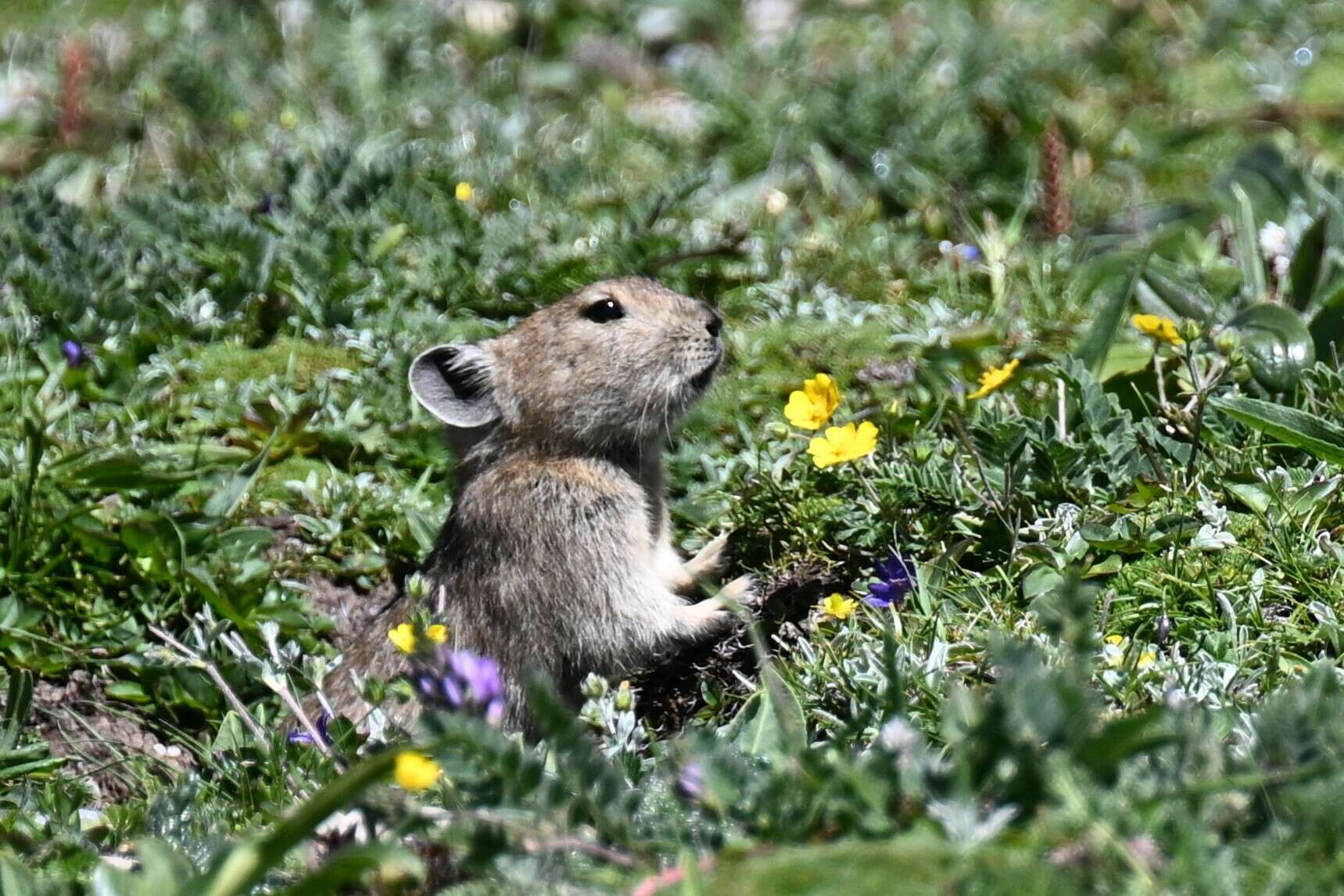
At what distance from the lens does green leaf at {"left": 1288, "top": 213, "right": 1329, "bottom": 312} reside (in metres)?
6.14

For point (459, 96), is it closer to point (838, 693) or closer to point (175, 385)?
point (175, 385)

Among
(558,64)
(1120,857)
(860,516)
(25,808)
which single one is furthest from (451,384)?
(558,64)

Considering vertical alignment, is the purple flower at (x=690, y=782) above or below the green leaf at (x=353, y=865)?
below

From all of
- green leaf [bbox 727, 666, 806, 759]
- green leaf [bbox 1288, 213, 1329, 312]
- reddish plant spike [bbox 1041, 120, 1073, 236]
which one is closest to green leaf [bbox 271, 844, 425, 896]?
green leaf [bbox 727, 666, 806, 759]

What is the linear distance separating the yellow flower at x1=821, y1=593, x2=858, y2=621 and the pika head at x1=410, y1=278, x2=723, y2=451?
1216mm

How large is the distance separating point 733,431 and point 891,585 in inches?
75.3

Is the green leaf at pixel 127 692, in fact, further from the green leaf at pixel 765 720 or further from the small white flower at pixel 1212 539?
the small white flower at pixel 1212 539

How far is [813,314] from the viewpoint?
742 cm

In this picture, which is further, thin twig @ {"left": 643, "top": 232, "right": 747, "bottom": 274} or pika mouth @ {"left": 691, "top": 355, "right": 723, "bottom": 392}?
thin twig @ {"left": 643, "top": 232, "right": 747, "bottom": 274}

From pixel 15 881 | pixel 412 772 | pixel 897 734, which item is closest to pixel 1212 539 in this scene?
pixel 897 734

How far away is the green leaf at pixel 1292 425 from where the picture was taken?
16.2 feet

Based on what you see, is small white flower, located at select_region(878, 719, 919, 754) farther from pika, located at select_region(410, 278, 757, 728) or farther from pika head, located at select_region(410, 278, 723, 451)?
pika head, located at select_region(410, 278, 723, 451)

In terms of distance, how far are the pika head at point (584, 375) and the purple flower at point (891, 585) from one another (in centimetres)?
124

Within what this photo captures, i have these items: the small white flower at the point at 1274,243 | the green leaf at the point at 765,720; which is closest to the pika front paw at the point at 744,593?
the green leaf at the point at 765,720
